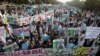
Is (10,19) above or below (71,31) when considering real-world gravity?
above

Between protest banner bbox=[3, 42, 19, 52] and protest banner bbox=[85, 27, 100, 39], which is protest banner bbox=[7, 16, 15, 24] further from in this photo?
protest banner bbox=[85, 27, 100, 39]

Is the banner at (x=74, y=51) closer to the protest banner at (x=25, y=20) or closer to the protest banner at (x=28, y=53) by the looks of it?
the protest banner at (x=28, y=53)

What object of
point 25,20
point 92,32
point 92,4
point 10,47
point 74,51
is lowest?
point 74,51

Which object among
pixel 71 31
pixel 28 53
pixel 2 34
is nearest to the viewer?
pixel 2 34

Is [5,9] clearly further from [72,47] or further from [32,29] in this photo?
[72,47]

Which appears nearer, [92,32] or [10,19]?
[10,19]

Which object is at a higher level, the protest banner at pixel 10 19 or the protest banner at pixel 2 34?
the protest banner at pixel 10 19

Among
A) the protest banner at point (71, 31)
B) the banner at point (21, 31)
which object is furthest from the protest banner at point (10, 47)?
the protest banner at point (71, 31)

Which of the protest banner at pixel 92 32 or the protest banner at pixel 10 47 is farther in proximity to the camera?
the protest banner at pixel 92 32

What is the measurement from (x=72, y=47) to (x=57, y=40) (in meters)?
0.24

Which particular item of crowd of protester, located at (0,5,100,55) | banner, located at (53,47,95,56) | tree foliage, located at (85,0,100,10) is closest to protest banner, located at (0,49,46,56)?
crowd of protester, located at (0,5,100,55)

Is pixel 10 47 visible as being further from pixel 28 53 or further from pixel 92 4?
pixel 92 4

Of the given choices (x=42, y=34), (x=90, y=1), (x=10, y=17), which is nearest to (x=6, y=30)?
(x=10, y=17)

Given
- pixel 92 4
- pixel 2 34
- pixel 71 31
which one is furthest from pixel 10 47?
pixel 92 4
